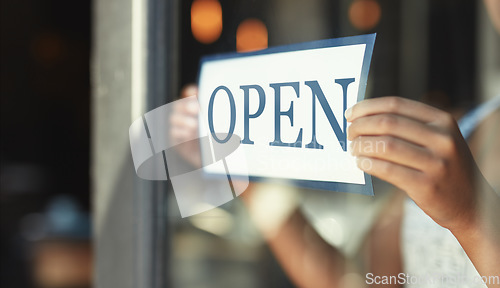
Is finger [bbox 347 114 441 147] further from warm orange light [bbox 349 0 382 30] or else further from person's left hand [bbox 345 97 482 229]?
warm orange light [bbox 349 0 382 30]

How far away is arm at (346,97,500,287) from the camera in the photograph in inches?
17.1

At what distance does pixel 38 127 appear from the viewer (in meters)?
5.21

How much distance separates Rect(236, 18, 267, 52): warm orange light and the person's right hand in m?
0.10

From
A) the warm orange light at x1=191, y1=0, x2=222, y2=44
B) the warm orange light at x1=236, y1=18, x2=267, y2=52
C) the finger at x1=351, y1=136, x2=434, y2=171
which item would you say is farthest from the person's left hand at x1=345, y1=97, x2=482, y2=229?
the warm orange light at x1=191, y1=0, x2=222, y2=44

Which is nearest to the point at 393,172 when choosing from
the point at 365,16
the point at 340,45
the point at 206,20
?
the point at 340,45

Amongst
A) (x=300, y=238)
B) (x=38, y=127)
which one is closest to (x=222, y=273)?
(x=300, y=238)

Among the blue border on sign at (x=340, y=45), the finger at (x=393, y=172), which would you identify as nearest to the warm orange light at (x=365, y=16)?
the blue border on sign at (x=340, y=45)

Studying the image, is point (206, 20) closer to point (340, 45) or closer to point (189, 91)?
point (189, 91)

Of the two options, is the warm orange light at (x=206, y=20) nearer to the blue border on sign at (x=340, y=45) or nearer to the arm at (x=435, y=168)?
the blue border on sign at (x=340, y=45)

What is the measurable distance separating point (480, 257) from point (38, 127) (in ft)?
17.6

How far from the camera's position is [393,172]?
0.47m

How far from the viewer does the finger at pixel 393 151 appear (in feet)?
1.46

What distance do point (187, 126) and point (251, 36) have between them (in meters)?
0.16

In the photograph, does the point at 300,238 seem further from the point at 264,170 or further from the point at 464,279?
the point at 464,279
